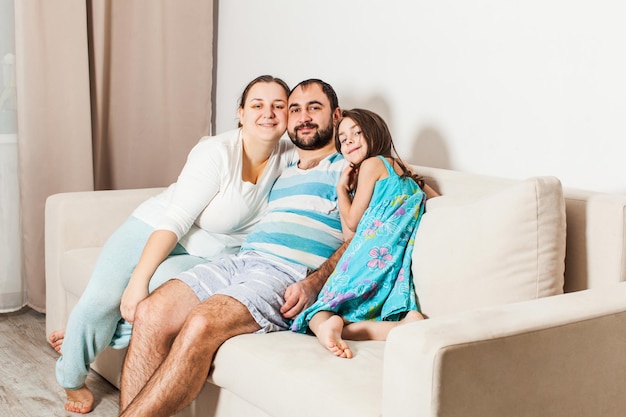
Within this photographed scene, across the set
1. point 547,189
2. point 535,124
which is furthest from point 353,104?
point 547,189

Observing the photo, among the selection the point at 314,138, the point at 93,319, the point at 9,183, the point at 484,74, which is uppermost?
the point at 484,74

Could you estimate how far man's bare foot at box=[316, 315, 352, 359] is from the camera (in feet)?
6.63

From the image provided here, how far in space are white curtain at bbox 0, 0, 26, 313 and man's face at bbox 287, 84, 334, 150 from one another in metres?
1.50

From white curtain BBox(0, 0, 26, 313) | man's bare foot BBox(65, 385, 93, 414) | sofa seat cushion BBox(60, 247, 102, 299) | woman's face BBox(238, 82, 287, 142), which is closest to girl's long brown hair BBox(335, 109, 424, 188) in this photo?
woman's face BBox(238, 82, 287, 142)

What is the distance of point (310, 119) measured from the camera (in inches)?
104

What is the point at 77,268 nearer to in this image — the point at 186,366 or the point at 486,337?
the point at 186,366

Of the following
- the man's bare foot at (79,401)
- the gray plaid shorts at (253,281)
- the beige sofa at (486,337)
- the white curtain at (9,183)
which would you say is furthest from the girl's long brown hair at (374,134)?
the white curtain at (9,183)

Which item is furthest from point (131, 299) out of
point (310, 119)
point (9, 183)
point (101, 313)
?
point (9, 183)

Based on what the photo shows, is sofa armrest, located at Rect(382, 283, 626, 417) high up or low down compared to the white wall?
down

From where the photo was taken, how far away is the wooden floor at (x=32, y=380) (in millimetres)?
2631

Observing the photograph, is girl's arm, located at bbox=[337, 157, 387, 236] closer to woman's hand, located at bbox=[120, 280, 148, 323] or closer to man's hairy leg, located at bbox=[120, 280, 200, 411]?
man's hairy leg, located at bbox=[120, 280, 200, 411]

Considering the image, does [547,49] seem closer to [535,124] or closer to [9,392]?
[535,124]

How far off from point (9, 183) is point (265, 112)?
1.46 m

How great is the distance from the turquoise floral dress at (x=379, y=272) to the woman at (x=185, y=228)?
49 centimetres
